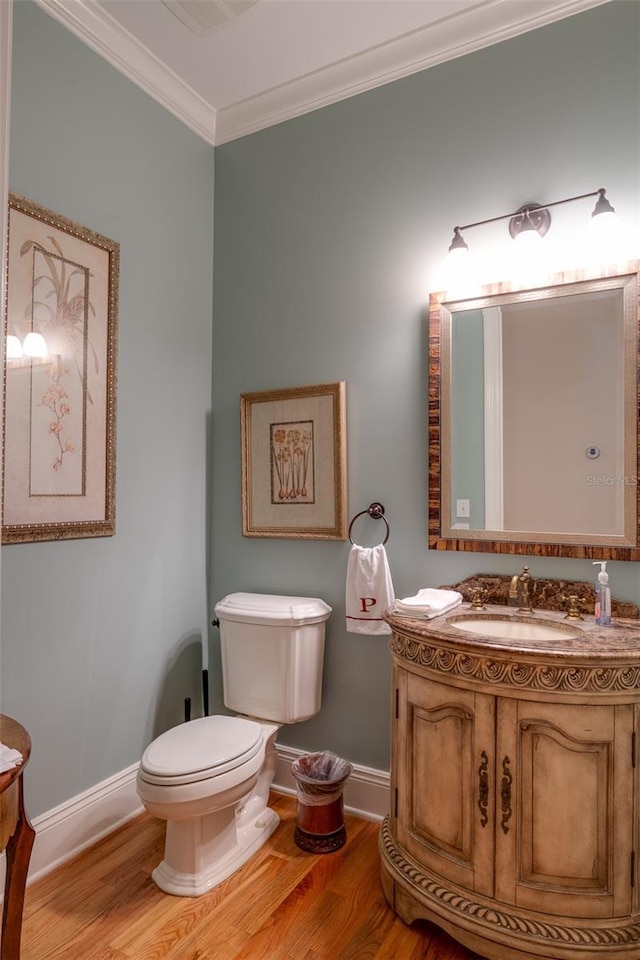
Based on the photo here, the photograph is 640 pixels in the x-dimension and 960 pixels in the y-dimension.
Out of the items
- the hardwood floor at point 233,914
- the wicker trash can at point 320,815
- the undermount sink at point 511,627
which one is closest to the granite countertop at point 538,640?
the undermount sink at point 511,627

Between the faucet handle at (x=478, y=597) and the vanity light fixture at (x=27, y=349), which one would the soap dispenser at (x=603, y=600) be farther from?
the vanity light fixture at (x=27, y=349)

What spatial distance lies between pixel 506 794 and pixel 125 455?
5.48ft

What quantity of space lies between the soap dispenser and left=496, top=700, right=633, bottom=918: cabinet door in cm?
31

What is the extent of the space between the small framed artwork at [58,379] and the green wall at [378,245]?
2.05 ft

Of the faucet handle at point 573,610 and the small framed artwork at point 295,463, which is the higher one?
the small framed artwork at point 295,463

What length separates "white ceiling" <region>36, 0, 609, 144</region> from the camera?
199 centimetres

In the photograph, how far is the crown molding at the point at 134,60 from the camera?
1.97m

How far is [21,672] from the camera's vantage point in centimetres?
182

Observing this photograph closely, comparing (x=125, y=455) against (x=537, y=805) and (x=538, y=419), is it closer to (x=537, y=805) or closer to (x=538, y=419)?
(x=538, y=419)

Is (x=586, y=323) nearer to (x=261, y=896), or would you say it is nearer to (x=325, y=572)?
(x=325, y=572)

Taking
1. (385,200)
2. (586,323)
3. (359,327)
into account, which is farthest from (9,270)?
(586,323)

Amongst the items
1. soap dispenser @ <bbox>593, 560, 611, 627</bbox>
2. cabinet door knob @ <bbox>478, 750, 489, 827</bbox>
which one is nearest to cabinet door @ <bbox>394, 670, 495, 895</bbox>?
cabinet door knob @ <bbox>478, 750, 489, 827</bbox>

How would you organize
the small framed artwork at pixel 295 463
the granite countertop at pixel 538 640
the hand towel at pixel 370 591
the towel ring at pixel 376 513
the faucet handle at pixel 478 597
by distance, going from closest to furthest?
the granite countertop at pixel 538 640 < the faucet handle at pixel 478 597 < the hand towel at pixel 370 591 < the towel ring at pixel 376 513 < the small framed artwork at pixel 295 463

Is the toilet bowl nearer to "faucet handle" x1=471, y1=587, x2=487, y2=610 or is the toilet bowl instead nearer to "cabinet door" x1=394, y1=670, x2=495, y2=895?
"cabinet door" x1=394, y1=670, x2=495, y2=895
